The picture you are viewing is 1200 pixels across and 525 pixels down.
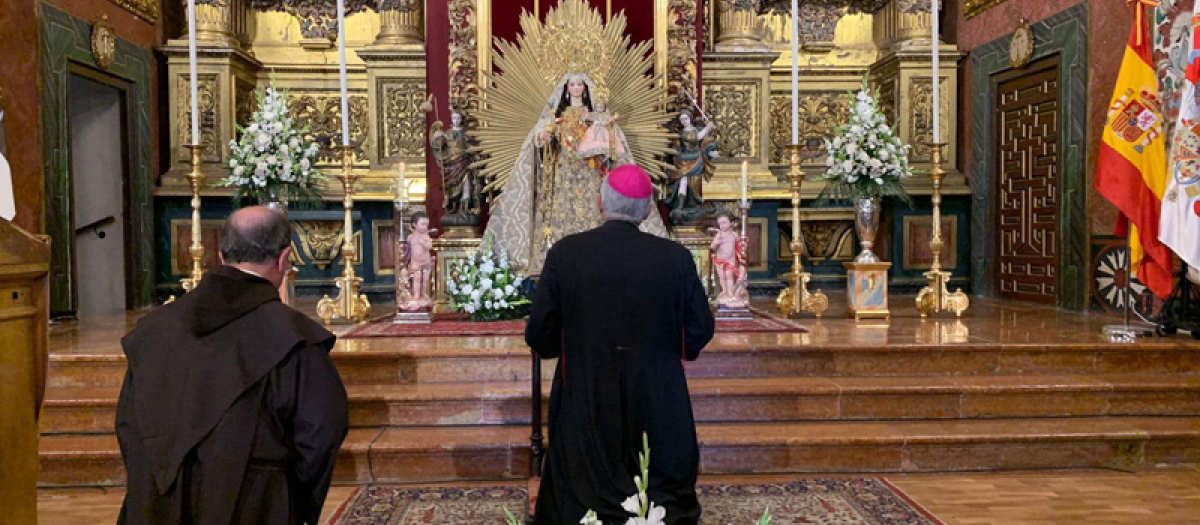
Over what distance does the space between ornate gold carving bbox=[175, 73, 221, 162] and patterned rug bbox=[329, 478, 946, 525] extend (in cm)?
687

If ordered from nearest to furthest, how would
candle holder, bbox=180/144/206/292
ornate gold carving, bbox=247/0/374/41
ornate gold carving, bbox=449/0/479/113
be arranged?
1. candle holder, bbox=180/144/206/292
2. ornate gold carving, bbox=449/0/479/113
3. ornate gold carving, bbox=247/0/374/41

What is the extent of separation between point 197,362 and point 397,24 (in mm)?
8947

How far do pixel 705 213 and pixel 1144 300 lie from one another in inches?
154

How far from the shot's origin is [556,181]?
7.93 metres

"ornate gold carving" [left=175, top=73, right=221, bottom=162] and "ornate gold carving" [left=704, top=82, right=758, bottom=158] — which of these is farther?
"ornate gold carving" [left=704, top=82, right=758, bottom=158]

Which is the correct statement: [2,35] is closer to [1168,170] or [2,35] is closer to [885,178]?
[885,178]

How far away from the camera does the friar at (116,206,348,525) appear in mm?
2328

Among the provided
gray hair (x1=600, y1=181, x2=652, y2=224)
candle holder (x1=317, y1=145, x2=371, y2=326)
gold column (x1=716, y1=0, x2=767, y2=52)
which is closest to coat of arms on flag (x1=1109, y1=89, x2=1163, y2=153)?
gold column (x1=716, y1=0, x2=767, y2=52)

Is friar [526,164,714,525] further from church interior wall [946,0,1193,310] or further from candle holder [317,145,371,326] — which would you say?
church interior wall [946,0,1193,310]

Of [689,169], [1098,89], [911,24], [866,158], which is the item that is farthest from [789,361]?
[911,24]

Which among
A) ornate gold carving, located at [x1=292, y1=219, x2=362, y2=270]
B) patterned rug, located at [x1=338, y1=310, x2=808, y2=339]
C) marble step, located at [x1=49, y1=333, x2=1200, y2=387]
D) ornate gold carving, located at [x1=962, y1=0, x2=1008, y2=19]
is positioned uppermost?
ornate gold carving, located at [x1=962, y1=0, x2=1008, y2=19]

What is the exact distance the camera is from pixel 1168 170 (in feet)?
21.4

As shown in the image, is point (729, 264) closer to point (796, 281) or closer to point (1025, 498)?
point (796, 281)

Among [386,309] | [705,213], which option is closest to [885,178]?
[705,213]
